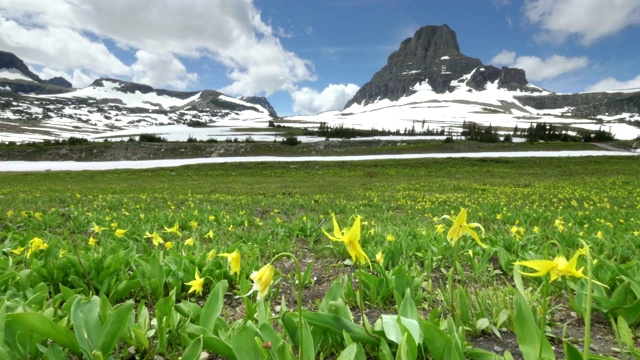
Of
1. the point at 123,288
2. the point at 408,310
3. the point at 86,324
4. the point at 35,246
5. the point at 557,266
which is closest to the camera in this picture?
the point at 557,266

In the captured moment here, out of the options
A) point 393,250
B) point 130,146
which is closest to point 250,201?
point 393,250

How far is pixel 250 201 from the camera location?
35.9 feet

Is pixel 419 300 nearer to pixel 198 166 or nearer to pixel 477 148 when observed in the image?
pixel 198 166

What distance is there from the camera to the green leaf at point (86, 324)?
1.63 m

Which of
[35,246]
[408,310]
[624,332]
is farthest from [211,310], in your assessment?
[35,246]

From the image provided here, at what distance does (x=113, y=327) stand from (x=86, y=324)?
18 centimetres

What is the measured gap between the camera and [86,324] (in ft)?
5.53

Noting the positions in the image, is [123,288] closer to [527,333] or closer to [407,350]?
[407,350]

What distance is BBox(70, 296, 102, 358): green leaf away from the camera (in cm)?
163

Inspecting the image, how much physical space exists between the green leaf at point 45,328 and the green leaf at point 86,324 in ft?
0.12

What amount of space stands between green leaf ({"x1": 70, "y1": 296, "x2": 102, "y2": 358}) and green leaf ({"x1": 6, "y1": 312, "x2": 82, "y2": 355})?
36 millimetres

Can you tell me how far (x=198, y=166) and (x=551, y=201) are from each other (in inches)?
1222

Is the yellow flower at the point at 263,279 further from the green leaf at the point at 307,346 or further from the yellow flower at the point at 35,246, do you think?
the yellow flower at the point at 35,246

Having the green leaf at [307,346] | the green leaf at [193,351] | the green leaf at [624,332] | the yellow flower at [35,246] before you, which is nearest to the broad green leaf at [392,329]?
the green leaf at [307,346]
